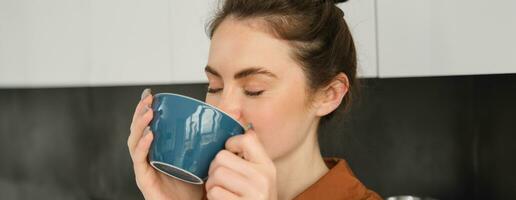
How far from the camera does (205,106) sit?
29.3 inches

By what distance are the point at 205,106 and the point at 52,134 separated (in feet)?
4.22

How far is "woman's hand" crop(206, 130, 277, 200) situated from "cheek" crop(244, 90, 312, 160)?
156mm

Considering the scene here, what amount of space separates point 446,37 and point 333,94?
0.35 meters

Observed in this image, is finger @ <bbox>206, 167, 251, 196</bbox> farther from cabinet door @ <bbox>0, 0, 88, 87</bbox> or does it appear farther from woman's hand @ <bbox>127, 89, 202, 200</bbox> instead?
cabinet door @ <bbox>0, 0, 88, 87</bbox>

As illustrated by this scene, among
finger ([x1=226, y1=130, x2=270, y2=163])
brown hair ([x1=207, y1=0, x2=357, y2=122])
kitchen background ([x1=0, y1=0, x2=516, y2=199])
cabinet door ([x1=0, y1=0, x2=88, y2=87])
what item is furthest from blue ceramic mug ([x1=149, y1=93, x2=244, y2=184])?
cabinet door ([x1=0, y1=0, x2=88, y2=87])

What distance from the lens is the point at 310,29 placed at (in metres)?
1.02

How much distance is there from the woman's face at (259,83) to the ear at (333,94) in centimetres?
6

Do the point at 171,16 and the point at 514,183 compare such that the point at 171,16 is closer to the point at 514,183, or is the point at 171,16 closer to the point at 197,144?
the point at 197,144

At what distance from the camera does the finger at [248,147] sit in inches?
29.7

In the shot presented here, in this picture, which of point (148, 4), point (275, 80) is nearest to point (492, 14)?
point (275, 80)

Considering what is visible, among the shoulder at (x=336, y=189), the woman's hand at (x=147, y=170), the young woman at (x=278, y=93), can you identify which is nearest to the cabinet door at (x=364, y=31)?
the young woman at (x=278, y=93)

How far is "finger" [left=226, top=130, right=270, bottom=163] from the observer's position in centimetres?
75

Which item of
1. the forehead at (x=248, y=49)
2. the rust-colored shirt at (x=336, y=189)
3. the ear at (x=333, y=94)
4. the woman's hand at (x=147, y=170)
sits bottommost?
the rust-colored shirt at (x=336, y=189)

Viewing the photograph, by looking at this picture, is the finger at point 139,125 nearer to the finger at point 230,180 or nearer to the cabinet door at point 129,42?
the finger at point 230,180
